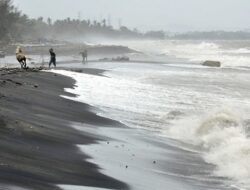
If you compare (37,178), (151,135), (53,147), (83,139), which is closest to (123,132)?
(151,135)

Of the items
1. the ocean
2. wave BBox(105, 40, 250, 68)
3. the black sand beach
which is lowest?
wave BBox(105, 40, 250, 68)

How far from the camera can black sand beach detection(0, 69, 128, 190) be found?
8.77 m

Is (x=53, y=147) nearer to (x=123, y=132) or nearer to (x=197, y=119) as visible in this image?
(x=123, y=132)

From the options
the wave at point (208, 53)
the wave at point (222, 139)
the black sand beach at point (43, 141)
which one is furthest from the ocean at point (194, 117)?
the wave at point (208, 53)

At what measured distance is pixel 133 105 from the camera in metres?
20.8

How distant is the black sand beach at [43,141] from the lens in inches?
345

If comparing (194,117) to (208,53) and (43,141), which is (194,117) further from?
(208,53)

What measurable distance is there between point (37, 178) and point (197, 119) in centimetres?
888

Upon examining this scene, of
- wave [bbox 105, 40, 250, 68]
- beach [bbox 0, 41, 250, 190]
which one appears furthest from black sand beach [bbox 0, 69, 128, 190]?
wave [bbox 105, 40, 250, 68]

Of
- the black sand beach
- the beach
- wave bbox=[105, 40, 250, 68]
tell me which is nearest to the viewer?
the black sand beach

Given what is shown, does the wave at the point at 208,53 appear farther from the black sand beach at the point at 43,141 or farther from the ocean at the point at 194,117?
the black sand beach at the point at 43,141

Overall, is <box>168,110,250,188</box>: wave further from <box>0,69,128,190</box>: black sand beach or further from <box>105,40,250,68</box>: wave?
<box>105,40,250,68</box>: wave

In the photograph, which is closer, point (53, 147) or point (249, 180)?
point (249, 180)

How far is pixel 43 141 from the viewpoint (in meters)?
11.6
